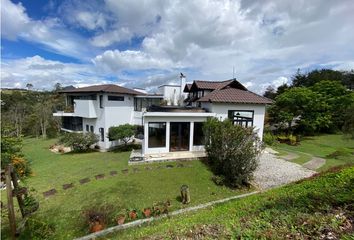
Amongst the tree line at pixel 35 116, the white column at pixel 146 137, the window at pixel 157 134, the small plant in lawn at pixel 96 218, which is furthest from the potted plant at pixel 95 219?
the tree line at pixel 35 116

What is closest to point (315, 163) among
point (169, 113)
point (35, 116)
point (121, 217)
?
point (169, 113)

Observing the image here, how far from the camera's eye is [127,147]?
22.0 m

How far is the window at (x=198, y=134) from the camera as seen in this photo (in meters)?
17.3

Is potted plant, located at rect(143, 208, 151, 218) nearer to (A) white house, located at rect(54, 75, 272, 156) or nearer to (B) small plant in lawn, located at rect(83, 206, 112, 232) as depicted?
(B) small plant in lawn, located at rect(83, 206, 112, 232)

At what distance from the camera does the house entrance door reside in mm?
16906

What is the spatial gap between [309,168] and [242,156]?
22.3 ft

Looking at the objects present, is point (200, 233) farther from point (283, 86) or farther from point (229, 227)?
point (283, 86)

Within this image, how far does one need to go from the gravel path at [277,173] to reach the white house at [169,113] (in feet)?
10.4

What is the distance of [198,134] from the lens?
1761cm

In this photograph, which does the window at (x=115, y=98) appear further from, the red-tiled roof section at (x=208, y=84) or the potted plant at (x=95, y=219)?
the potted plant at (x=95, y=219)

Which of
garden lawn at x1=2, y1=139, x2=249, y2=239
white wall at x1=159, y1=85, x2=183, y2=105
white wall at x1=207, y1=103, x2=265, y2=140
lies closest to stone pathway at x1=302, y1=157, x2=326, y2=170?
white wall at x1=207, y1=103, x2=265, y2=140

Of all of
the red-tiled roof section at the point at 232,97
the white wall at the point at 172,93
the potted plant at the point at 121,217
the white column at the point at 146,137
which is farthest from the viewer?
the white wall at the point at 172,93

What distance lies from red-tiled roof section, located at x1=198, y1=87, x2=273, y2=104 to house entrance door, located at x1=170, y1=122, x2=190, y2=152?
133 inches

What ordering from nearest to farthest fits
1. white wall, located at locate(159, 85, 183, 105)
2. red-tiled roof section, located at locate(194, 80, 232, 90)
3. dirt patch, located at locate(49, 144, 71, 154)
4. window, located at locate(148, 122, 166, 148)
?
window, located at locate(148, 122, 166, 148) < red-tiled roof section, located at locate(194, 80, 232, 90) < dirt patch, located at locate(49, 144, 71, 154) < white wall, located at locate(159, 85, 183, 105)
